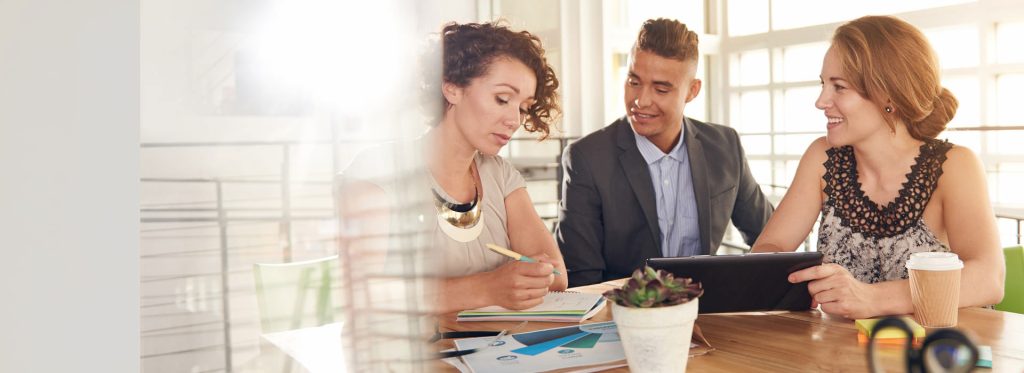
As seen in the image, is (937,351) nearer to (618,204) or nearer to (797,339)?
(797,339)

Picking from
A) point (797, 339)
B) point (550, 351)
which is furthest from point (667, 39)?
point (550, 351)

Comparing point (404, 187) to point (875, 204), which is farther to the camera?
point (875, 204)

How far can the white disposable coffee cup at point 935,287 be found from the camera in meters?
1.26

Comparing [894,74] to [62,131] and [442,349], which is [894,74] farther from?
[62,131]

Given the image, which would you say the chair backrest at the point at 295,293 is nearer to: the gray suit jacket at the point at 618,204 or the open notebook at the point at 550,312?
the open notebook at the point at 550,312

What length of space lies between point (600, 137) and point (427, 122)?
6.07 feet

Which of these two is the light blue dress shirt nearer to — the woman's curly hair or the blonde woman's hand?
the woman's curly hair

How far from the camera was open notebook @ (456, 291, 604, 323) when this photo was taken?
142 centimetres

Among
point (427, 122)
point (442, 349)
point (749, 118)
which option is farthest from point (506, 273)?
point (749, 118)

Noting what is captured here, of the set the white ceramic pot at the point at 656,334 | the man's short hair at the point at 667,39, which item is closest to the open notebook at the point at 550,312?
the white ceramic pot at the point at 656,334

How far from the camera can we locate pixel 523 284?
147 centimetres

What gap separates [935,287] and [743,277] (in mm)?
286

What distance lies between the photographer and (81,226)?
0.72 m

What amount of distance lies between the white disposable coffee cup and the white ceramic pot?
493mm
